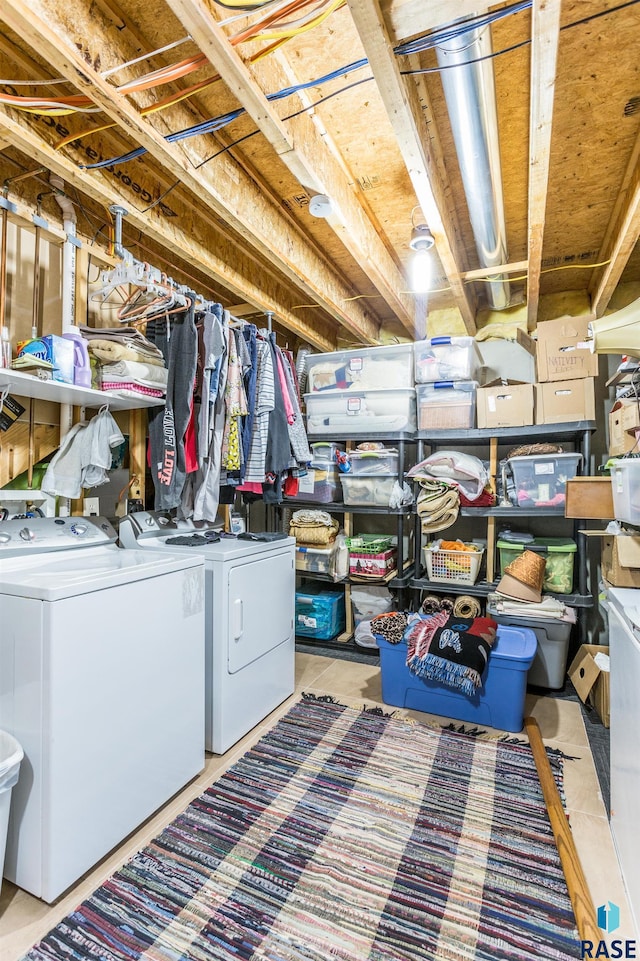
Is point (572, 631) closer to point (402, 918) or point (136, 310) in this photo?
point (402, 918)

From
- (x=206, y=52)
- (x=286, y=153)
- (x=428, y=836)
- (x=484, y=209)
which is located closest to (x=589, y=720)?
(x=428, y=836)

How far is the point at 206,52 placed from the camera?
4.45 ft

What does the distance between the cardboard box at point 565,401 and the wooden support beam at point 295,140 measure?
46.5 inches

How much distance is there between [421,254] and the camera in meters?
2.63

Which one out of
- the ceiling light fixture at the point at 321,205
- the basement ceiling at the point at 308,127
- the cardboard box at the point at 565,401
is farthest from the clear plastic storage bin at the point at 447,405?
the ceiling light fixture at the point at 321,205

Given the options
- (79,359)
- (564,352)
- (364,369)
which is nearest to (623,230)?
(564,352)

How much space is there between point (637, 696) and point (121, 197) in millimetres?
2526

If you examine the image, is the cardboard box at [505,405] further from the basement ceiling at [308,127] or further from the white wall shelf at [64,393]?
the white wall shelf at [64,393]

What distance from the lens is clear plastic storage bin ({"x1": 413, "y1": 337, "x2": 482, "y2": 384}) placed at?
3258 millimetres

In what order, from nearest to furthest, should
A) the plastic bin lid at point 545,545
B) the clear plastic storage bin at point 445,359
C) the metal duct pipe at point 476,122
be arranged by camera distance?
the metal duct pipe at point 476,122, the plastic bin lid at point 545,545, the clear plastic storage bin at point 445,359

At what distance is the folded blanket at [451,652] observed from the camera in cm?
229

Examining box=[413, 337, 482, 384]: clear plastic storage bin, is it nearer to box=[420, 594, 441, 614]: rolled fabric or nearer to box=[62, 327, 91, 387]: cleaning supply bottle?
box=[420, 594, 441, 614]: rolled fabric

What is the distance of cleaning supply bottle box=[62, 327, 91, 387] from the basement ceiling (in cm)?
57

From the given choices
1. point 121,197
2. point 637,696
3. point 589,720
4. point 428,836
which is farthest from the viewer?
point 589,720
